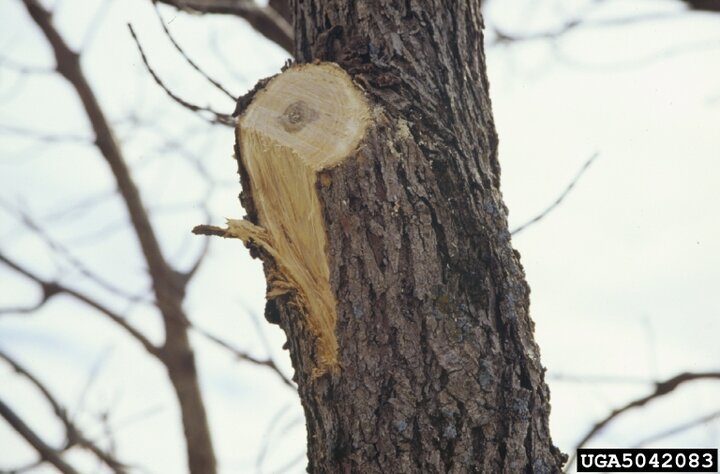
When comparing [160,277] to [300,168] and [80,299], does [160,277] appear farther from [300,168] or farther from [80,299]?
[300,168]

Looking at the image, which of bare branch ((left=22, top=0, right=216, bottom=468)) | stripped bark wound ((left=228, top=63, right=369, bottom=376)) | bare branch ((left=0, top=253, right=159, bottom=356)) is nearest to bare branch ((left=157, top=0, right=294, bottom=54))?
bare branch ((left=22, top=0, right=216, bottom=468))

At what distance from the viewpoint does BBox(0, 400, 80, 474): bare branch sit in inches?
98.6

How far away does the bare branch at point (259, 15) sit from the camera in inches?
113

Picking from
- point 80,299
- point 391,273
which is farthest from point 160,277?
point 391,273

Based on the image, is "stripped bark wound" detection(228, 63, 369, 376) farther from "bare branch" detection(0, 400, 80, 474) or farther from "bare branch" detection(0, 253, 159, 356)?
"bare branch" detection(0, 253, 159, 356)

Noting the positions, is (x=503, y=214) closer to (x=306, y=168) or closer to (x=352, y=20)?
(x=306, y=168)

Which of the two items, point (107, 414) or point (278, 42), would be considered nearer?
point (278, 42)

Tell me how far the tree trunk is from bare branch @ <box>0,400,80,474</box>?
1495 millimetres

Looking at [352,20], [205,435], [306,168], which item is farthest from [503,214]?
[205,435]

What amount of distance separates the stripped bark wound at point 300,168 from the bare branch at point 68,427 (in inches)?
79.3

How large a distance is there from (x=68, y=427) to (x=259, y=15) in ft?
5.96

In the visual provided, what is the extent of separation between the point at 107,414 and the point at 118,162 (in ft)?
3.82

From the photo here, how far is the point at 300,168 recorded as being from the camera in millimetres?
1375

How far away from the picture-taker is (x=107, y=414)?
3492 mm
